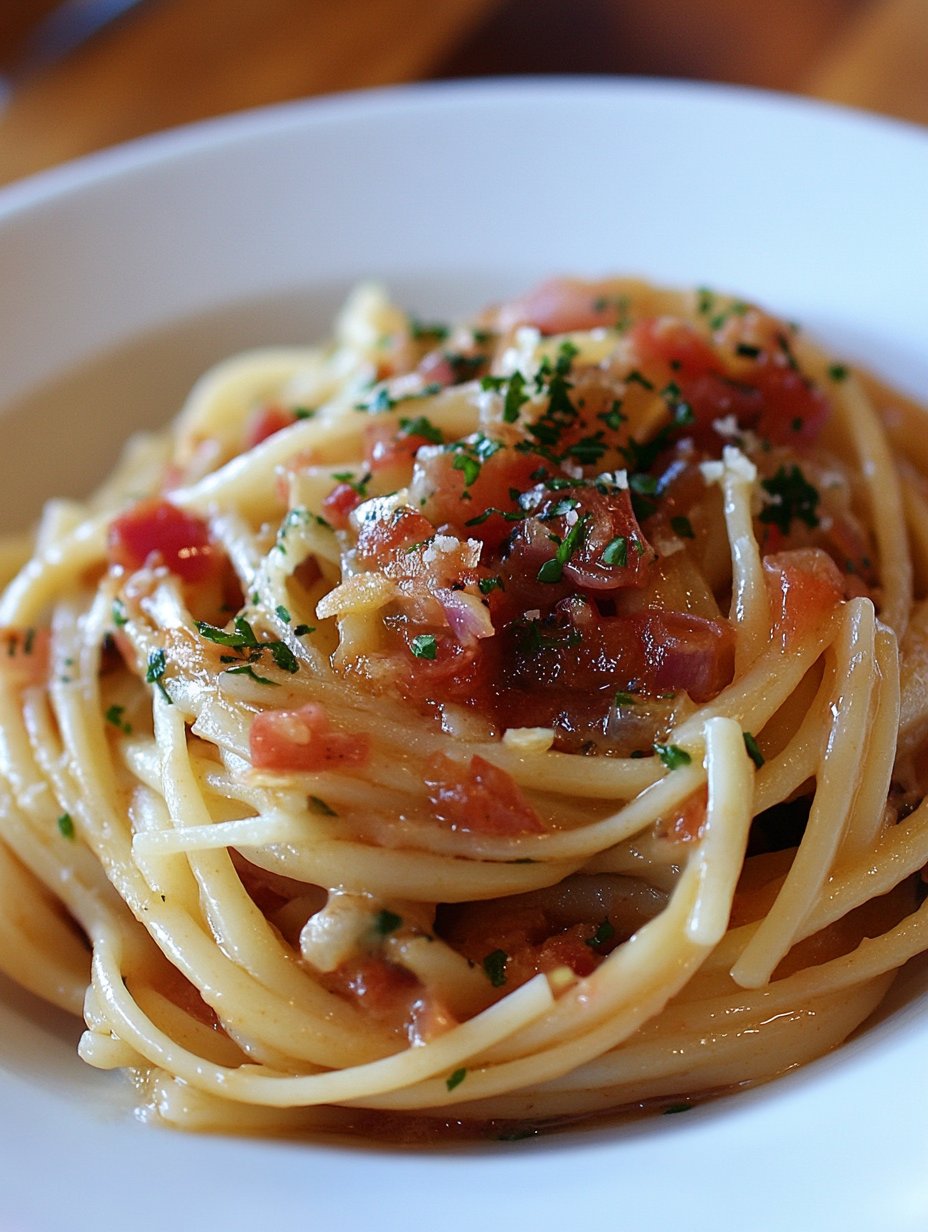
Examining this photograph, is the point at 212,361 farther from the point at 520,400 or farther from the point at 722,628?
the point at 722,628

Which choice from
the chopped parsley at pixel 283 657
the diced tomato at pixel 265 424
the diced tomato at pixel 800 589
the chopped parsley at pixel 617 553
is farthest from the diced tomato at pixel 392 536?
the diced tomato at pixel 265 424

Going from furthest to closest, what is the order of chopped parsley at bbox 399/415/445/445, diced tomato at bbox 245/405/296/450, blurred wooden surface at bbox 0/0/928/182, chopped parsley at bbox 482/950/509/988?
blurred wooden surface at bbox 0/0/928/182
diced tomato at bbox 245/405/296/450
chopped parsley at bbox 399/415/445/445
chopped parsley at bbox 482/950/509/988

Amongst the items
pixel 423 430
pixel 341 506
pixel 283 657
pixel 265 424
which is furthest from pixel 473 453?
pixel 265 424

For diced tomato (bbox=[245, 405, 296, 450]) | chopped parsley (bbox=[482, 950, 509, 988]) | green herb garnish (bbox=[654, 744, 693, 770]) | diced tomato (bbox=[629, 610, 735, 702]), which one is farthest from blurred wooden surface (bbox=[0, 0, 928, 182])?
chopped parsley (bbox=[482, 950, 509, 988])

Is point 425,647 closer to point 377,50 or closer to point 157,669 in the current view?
point 157,669

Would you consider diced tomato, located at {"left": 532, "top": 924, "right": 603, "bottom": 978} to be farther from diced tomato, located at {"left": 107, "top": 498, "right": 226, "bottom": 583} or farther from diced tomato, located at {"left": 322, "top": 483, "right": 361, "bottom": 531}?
diced tomato, located at {"left": 107, "top": 498, "right": 226, "bottom": 583}

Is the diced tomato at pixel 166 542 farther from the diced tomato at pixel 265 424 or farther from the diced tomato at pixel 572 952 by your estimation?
the diced tomato at pixel 572 952
